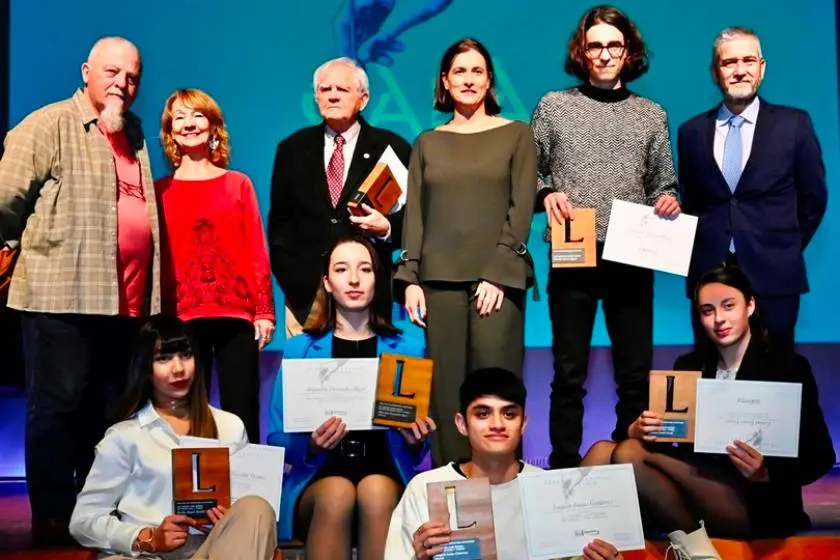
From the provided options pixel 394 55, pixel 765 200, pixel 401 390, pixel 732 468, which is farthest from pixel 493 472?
pixel 394 55

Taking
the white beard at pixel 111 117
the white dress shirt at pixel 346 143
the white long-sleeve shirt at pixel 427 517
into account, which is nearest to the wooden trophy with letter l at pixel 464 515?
the white long-sleeve shirt at pixel 427 517

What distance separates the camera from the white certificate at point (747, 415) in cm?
359

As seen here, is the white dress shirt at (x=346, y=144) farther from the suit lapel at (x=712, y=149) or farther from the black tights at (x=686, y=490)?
the black tights at (x=686, y=490)

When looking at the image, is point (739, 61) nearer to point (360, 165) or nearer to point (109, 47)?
point (360, 165)

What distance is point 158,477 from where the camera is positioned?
3.49 meters

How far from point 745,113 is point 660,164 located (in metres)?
0.41

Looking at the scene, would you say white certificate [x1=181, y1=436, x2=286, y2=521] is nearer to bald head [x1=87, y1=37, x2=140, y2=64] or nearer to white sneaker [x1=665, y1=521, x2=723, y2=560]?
white sneaker [x1=665, y1=521, x2=723, y2=560]

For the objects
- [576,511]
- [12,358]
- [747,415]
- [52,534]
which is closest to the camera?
[576,511]

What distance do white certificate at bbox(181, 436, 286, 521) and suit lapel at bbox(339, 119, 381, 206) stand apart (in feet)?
3.80

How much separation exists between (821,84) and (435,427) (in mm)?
3153

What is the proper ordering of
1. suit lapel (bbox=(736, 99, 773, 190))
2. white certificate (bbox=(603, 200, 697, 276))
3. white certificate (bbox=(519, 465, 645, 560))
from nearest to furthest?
1. white certificate (bbox=(519, 465, 645, 560))
2. white certificate (bbox=(603, 200, 697, 276))
3. suit lapel (bbox=(736, 99, 773, 190))

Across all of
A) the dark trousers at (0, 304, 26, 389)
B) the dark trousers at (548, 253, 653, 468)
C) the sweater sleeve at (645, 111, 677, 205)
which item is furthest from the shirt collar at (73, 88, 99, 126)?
the sweater sleeve at (645, 111, 677, 205)

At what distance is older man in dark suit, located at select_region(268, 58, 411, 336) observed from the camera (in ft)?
13.9

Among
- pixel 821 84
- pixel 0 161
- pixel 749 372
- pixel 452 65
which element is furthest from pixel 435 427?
pixel 821 84
